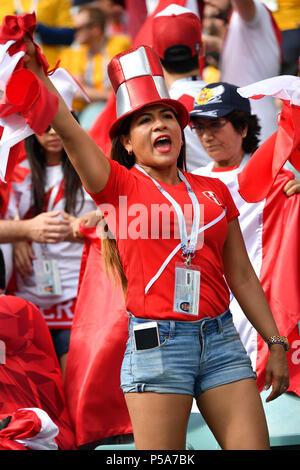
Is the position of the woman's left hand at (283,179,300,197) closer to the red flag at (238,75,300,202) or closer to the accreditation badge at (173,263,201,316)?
the red flag at (238,75,300,202)

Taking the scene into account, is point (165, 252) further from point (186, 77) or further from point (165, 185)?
point (186, 77)

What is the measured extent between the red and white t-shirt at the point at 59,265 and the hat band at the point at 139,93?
1673mm

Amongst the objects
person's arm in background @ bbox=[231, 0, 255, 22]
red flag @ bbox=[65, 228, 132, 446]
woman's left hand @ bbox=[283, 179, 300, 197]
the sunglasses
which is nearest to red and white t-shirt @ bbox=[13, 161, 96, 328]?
red flag @ bbox=[65, 228, 132, 446]

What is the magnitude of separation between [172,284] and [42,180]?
2.19 meters

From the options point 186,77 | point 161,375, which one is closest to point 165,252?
point 161,375

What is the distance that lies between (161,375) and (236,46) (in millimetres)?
3179

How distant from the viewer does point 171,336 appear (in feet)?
8.20

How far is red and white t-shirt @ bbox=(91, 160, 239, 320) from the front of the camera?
8.40 feet

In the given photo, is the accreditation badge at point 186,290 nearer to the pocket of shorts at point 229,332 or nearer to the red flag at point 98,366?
the pocket of shorts at point 229,332

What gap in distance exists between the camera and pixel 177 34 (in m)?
4.60

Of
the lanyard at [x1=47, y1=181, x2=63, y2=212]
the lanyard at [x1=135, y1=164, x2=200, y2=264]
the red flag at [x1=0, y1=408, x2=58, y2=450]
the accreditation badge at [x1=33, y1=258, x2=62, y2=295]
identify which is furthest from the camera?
the lanyard at [x1=47, y1=181, x2=63, y2=212]

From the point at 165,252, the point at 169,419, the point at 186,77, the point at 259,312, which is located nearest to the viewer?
the point at 169,419

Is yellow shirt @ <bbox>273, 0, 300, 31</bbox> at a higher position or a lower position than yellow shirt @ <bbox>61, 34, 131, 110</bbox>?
higher

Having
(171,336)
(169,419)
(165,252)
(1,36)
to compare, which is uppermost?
(1,36)
